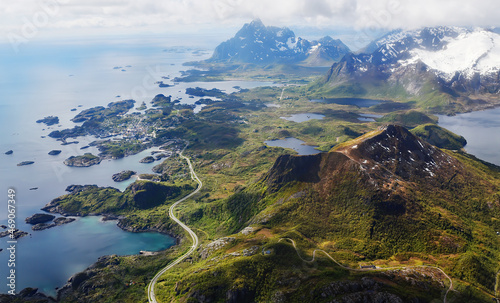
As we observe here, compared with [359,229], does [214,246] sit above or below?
below

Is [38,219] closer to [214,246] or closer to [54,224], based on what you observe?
[54,224]

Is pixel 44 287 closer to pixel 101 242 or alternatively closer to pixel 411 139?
pixel 101 242

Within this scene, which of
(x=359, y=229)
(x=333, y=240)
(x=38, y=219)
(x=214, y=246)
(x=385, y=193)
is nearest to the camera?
(x=333, y=240)

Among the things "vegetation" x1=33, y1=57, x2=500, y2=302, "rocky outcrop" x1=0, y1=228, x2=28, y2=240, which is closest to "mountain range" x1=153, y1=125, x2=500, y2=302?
"vegetation" x1=33, y1=57, x2=500, y2=302

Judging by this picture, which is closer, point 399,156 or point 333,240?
point 333,240

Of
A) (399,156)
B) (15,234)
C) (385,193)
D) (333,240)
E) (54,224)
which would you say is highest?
(399,156)

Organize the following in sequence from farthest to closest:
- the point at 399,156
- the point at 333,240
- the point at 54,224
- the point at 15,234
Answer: the point at 54,224
the point at 15,234
the point at 399,156
the point at 333,240

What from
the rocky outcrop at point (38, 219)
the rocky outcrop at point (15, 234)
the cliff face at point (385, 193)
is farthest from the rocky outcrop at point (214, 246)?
the rocky outcrop at point (38, 219)

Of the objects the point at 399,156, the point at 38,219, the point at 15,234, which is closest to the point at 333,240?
the point at 399,156

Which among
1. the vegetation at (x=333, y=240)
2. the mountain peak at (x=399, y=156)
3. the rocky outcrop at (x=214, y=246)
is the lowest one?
the rocky outcrop at (x=214, y=246)

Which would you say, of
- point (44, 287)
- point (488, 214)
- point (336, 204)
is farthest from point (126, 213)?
point (488, 214)

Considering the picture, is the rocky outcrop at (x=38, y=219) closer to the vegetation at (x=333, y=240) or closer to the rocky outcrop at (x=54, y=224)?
the rocky outcrop at (x=54, y=224)
